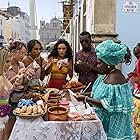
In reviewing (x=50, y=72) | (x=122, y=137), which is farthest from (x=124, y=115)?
(x=50, y=72)

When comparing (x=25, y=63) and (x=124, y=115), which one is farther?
(x=25, y=63)

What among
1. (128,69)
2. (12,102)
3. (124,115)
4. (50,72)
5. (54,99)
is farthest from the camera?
(128,69)

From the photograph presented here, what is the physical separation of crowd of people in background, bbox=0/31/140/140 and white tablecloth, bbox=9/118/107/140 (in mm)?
157

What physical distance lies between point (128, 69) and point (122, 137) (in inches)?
183

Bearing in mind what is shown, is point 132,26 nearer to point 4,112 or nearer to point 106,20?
point 106,20

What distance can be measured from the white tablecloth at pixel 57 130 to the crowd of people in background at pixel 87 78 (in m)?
0.16

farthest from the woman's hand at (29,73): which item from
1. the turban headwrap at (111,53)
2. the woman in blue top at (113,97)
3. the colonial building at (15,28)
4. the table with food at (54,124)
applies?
the colonial building at (15,28)

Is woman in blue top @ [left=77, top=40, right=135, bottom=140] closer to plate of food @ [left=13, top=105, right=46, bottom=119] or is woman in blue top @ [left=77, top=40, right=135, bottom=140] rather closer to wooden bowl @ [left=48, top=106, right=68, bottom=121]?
wooden bowl @ [left=48, top=106, right=68, bottom=121]

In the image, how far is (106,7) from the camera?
8125 millimetres

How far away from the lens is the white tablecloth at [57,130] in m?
3.31

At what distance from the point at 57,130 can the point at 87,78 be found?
94.4 inches

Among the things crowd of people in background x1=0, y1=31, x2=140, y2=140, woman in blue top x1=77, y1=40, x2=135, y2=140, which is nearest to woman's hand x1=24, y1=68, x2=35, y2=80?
crowd of people in background x1=0, y1=31, x2=140, y2=140

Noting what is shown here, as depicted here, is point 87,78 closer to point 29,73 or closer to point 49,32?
point 29,73

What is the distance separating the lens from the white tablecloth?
10.9 ft
